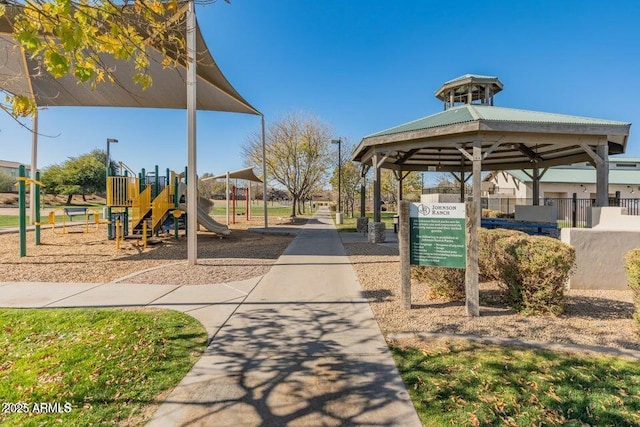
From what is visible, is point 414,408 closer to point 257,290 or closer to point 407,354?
point 407,354

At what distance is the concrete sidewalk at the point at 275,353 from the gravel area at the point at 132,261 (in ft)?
2.15

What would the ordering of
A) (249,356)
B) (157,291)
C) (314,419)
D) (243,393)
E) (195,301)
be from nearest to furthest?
(314,419)
(243,393)
(249,356)
(195,301)
(157,291)

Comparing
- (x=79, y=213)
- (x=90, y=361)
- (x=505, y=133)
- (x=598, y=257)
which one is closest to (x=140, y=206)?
(x=79, y=213)

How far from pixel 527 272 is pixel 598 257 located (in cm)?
282

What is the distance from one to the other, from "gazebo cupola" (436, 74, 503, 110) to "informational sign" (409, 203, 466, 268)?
1121cm

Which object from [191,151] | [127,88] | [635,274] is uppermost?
[127,88]

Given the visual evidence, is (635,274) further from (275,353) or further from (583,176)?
(583,176)

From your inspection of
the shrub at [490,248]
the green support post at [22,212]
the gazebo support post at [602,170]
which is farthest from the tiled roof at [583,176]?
the green support post at [22,212]

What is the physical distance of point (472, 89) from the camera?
45.8 feet

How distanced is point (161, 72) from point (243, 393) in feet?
40.0

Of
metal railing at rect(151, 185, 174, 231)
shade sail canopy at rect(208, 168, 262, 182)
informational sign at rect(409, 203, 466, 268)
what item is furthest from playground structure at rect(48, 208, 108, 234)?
informational sign at rect(409, 203, 466, 268)

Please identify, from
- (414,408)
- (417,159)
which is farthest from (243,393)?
(417,159)

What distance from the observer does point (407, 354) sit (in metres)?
3.55

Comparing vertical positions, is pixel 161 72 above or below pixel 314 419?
above
